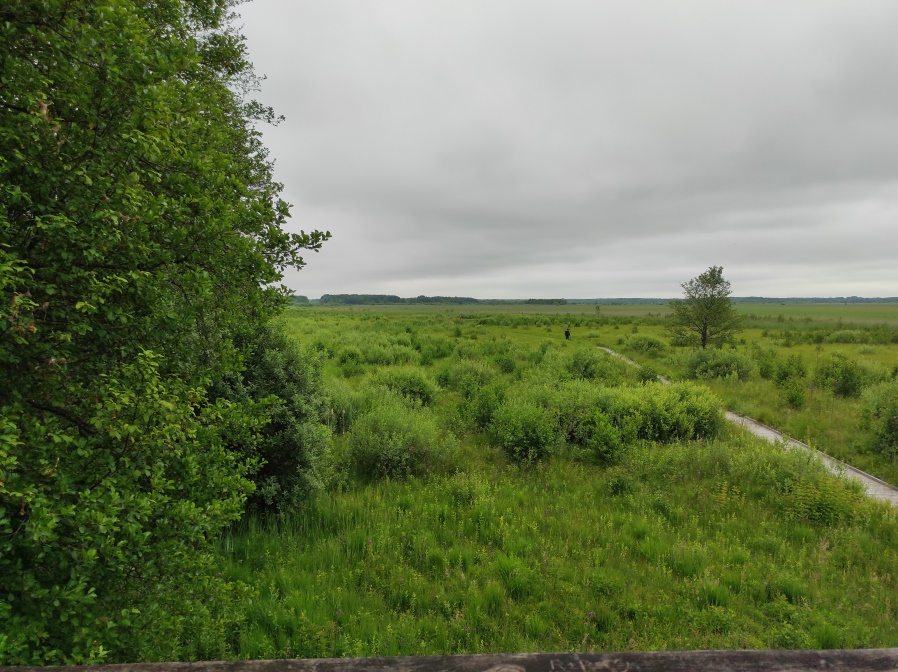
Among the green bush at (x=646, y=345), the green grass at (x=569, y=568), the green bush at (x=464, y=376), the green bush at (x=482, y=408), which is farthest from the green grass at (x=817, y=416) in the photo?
the green bush at (x=646, y=345)

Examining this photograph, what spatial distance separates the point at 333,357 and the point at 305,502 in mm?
17394

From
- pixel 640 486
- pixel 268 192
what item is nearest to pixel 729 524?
pixel 640 486

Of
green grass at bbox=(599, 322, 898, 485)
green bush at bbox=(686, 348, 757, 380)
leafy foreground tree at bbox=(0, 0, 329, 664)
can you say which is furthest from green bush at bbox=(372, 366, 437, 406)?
green bush at bbox=(686, 348, 757, 380)

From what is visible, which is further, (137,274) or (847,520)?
(847,520)

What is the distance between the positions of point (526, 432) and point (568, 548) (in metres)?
4.15

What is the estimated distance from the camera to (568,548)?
20.2 feet

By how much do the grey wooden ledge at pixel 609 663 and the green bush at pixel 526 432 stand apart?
8.10 metres

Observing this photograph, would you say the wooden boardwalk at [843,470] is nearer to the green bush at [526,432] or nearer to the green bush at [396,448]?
the green bush at [526,432]

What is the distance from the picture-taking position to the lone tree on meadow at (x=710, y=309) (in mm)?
25906

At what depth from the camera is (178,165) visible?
141 inches

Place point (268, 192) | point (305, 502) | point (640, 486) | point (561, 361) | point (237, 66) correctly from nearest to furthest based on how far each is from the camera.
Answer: point (268, 192) → point (305, 502) → point (640, 486) → point (237, 66) → point (561, 361)

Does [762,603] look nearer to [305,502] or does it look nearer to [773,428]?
[305,502]

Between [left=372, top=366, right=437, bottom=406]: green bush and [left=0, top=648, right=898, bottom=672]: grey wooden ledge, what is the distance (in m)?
13.1

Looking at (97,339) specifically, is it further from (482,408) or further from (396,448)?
(482,408)
